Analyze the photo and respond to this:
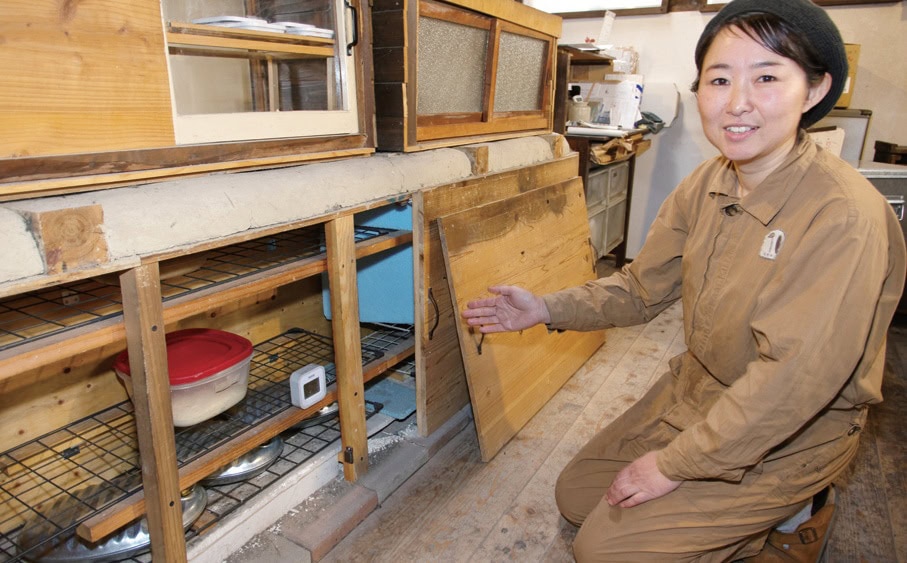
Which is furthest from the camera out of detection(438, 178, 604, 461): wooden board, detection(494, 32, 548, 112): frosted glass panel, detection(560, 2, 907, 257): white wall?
detection(560, 2, 907, 257): white wall

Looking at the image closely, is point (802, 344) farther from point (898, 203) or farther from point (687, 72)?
point (687, 72)

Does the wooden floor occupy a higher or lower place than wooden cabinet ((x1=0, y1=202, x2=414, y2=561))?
lower

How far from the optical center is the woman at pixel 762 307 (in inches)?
43.0

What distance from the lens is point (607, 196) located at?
11.8 ft

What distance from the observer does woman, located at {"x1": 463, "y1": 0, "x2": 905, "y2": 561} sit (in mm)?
1093

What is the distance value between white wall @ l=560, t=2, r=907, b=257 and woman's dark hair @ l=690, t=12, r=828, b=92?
287cm

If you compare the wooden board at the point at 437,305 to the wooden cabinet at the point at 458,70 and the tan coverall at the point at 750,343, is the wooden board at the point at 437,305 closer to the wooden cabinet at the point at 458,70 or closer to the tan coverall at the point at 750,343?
the wooden cabinet at the point at 458,70

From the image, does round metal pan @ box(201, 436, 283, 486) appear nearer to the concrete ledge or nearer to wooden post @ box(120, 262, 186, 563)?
the concrete ledge

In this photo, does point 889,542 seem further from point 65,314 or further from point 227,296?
point 65,314

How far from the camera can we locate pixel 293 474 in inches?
65.6

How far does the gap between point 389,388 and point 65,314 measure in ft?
3.68

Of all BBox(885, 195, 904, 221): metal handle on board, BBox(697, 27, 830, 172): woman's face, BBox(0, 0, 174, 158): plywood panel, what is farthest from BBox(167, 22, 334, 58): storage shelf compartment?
BBox(885, 195, 904, 221): metal handle on board

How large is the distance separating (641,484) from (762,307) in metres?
0.43

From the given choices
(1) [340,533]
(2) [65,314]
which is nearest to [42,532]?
(2) [65,314]
